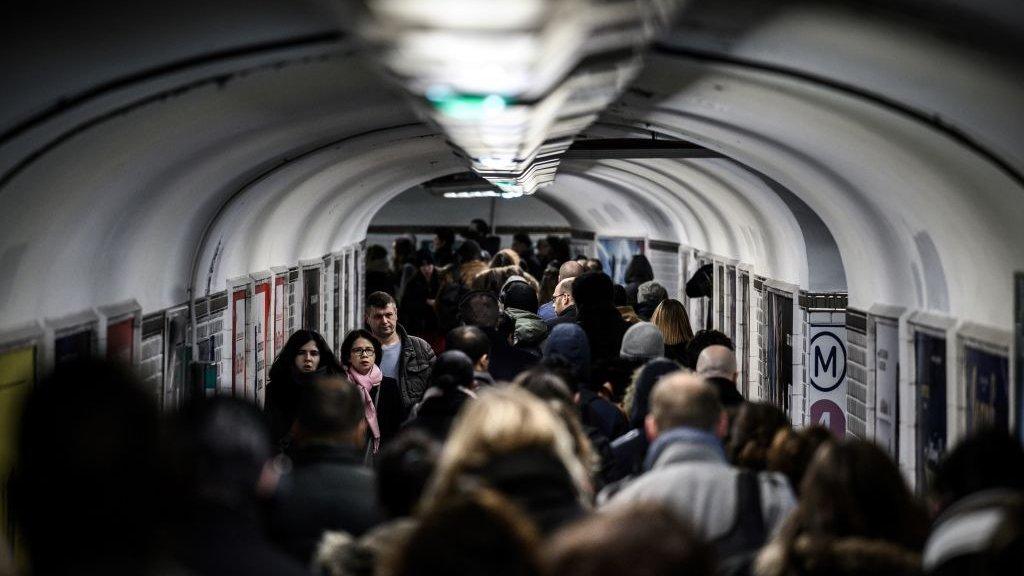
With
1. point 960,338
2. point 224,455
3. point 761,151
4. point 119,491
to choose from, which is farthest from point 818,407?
point 119,491

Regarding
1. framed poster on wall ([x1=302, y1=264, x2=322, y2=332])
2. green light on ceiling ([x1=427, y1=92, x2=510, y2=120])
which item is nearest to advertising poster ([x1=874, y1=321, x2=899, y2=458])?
green light on ceiling ([x1=427, y1=92, x2=510, y2=120])

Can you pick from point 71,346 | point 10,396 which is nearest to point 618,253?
point 71,346

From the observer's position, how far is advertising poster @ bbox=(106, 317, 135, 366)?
8.37 meters

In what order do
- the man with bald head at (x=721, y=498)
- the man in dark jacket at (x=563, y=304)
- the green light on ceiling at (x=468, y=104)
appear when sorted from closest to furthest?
1. the man with bald head at (x=721, y=498)
2. the green light on ceiling at (x=468, y=104)
3. the man in dark jacket at (x=563, y=304)

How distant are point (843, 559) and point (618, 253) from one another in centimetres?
2119

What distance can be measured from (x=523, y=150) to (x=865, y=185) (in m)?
2.08

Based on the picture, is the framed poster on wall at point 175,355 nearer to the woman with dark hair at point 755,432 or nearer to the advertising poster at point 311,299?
the woman with dark hair at point 755,432

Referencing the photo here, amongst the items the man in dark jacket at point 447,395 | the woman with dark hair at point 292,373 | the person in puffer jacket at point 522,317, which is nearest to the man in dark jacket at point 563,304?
the person in puffer jacket at point 522,317

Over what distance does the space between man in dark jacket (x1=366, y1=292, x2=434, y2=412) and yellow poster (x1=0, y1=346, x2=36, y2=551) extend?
365cm

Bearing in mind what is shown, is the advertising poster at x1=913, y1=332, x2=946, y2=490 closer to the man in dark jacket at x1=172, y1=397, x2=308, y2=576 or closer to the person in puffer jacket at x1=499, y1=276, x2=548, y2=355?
the person in puffer jacket at x1=499, y1=276, x2=548, y2=355

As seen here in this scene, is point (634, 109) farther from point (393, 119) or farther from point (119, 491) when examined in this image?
point (119, 491)

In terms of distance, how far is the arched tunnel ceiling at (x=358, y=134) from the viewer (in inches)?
214

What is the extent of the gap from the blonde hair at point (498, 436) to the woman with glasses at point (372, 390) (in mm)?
5048

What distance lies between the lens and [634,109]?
9.44 metres
